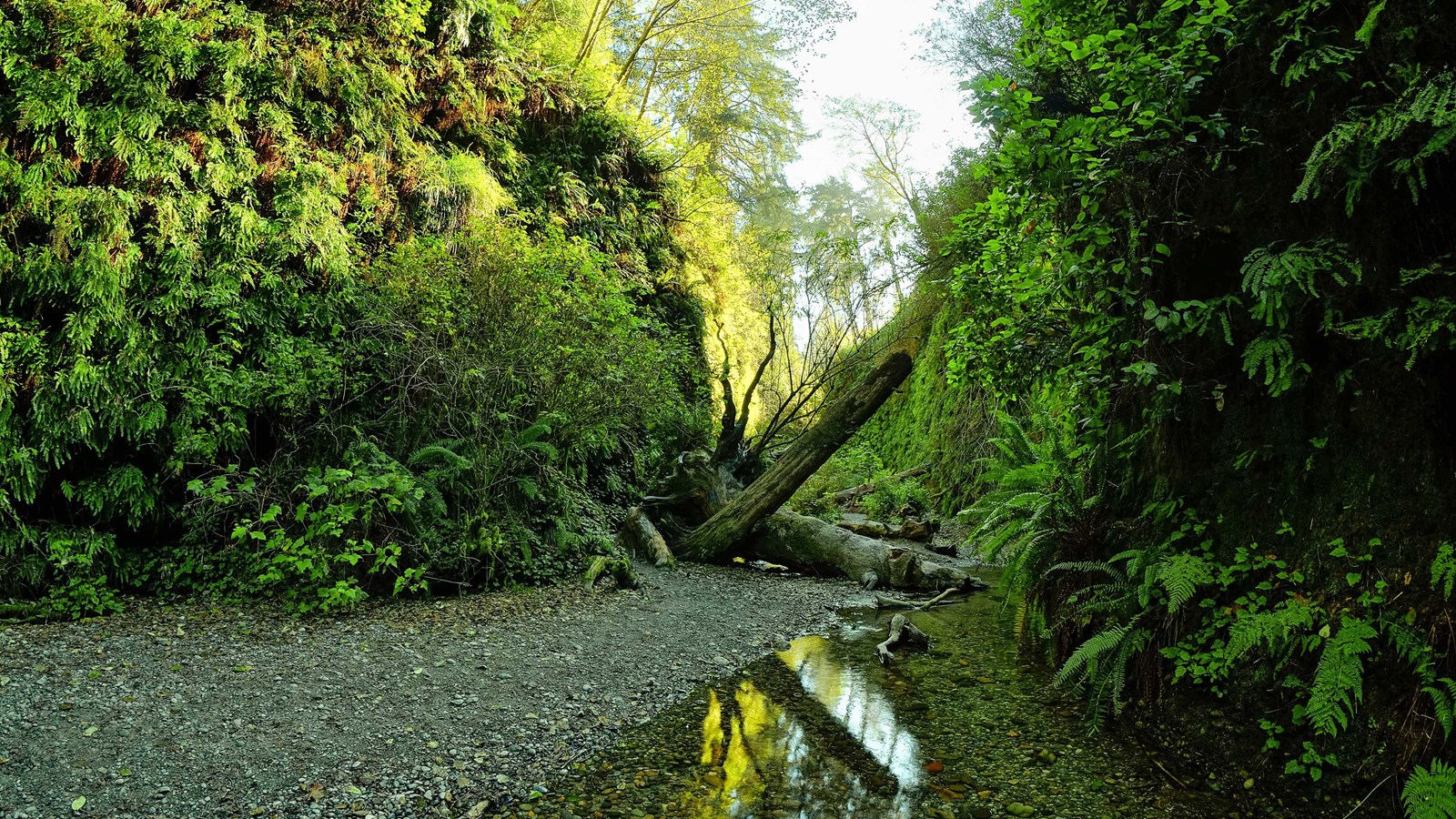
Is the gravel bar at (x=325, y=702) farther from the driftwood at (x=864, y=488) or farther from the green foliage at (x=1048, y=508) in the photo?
the driftwood at (x=864, y=488)

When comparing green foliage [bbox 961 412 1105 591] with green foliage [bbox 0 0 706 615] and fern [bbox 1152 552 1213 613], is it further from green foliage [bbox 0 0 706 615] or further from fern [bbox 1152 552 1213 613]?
green foliage [bbox 0 0 706 615]

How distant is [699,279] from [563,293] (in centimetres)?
702

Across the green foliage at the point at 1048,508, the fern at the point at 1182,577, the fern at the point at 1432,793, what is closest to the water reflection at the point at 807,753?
the green foliage at the point at 1048,508

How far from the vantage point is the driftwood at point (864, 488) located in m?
15.3

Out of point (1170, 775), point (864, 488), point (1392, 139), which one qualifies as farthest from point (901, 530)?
point (1392, 139)

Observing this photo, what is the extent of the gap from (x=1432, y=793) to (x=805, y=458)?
6970 millimetres

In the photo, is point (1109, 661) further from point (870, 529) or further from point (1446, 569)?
point (870, 529)

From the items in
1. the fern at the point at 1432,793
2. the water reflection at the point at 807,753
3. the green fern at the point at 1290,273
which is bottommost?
the water reflection at the point at 807,753

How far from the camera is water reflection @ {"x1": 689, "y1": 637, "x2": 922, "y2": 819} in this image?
3338 millimetres

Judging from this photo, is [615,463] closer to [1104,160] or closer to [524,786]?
[524,786]

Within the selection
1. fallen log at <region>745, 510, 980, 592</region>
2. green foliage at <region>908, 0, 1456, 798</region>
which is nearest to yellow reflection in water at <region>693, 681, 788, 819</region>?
green foliage at <region>908, 0, 1456, 798</region>

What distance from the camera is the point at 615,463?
10.4m

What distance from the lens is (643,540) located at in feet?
29.3

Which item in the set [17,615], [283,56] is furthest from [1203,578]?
[283,56]
